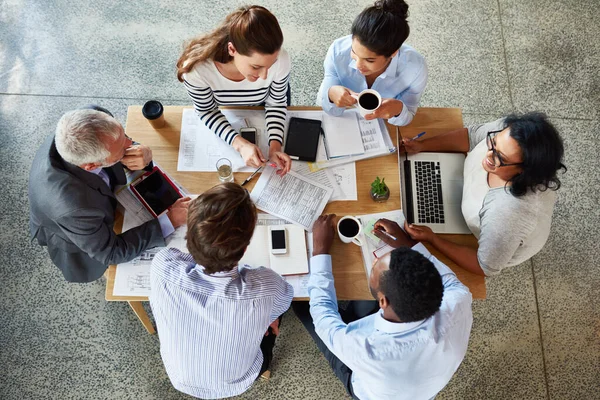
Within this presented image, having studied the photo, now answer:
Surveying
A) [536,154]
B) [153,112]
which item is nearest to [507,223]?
[536,154]

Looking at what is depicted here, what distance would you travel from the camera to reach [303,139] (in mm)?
1924

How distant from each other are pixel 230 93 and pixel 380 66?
2.06ft

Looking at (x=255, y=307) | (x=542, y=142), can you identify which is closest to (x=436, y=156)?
(x=542, y=142)

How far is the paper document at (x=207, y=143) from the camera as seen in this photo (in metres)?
1.86

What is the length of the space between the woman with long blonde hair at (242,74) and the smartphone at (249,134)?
41 millimetres

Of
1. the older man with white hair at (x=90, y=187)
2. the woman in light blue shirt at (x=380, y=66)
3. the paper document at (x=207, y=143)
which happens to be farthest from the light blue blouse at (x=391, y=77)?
the older man with white hair at (x=90, y=187)

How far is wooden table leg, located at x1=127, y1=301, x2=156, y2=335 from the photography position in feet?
6.40

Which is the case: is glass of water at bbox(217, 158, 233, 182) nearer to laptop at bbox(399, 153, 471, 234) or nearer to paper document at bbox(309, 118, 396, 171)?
paper document at bbox(309, 118, 396, 171)

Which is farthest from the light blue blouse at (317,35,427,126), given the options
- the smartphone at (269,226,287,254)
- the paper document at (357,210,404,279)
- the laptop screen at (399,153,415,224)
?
the smartphone at (269,226,287,254)

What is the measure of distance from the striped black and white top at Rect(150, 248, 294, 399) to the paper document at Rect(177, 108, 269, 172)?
17.9 inches

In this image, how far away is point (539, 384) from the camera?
2350 mm

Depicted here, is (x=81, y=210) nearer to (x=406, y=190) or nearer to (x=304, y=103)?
(x=406, y=190)

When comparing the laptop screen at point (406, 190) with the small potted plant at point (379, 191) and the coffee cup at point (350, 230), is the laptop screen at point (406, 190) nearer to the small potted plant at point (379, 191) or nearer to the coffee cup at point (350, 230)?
the small potted plant at point (379, 191)

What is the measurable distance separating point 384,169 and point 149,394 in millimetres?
1577
